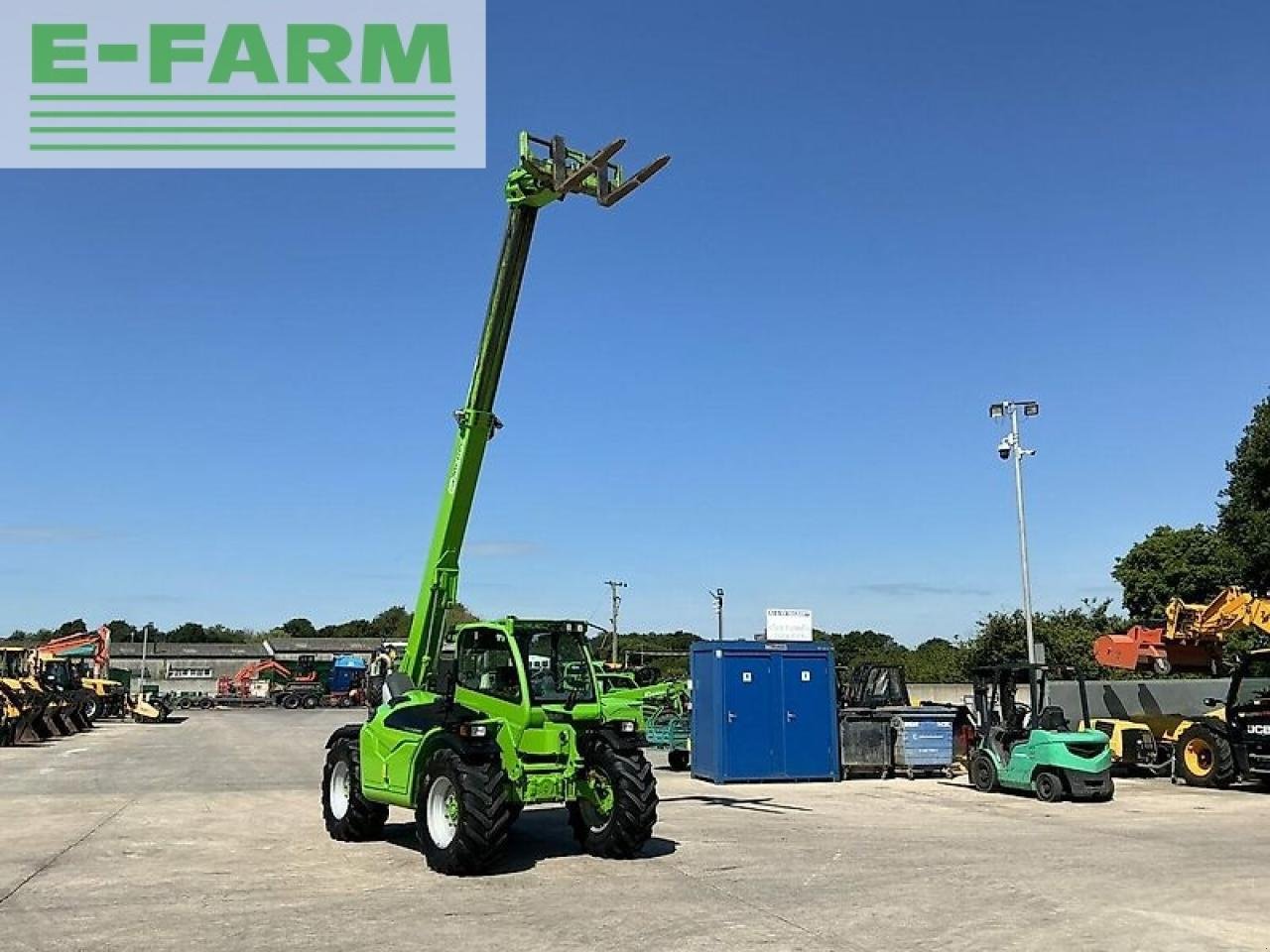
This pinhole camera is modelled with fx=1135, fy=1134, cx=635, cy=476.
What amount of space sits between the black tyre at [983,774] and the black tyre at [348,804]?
10.2 m

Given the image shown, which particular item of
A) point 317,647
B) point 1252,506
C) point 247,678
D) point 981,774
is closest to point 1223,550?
point 1252,506

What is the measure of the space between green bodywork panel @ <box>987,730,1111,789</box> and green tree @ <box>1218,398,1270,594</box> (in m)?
26.6

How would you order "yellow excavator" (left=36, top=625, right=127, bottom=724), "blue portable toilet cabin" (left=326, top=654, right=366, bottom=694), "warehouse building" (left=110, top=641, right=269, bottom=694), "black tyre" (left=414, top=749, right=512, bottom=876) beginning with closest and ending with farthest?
1. "black tyre" (left=414, top=749, right=512, bottom=876)
2. "yellow excavator" (left=36, top=625, right=127, bottom=724)
3. "blue portable toilet cabin" (left=326, top=654, right=366, bottom=694)
4. "warehouse building" (left=110, top=641, right=269, bottom=694)

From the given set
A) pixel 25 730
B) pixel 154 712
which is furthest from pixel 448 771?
pixel 154 712

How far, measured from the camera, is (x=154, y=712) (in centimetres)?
4341

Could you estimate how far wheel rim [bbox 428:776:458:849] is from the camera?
33.9 ft

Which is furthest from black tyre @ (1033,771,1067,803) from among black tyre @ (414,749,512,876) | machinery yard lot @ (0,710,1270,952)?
black tyre @ (414,749,512,876)

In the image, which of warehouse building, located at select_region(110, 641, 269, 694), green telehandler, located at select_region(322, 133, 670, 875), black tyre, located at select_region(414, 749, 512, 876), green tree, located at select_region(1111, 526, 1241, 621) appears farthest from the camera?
warehouse building, located at select_region(110, 641, 269, 694)

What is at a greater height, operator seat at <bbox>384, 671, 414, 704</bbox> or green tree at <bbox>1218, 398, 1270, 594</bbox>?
green tree at <bbox>1218, 398, 1270, 594</bbox>

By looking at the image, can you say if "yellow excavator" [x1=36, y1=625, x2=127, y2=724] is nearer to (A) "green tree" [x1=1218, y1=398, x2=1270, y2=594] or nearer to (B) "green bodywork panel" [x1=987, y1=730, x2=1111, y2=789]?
(B) "green bodywork panel" [x1=987, y1=730, x2=1111, y2=789]

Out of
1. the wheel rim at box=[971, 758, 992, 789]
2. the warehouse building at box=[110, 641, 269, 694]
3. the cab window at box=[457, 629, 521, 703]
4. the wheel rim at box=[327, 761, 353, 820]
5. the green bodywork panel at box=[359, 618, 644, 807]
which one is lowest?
the warehouse building at box=[110, 641, 269, 694]

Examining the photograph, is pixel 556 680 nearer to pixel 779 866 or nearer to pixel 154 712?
pixel 779 866

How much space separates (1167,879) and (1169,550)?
45.9 m

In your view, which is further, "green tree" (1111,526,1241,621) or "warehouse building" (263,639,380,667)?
"warehouse building" (263,639,380,667)
